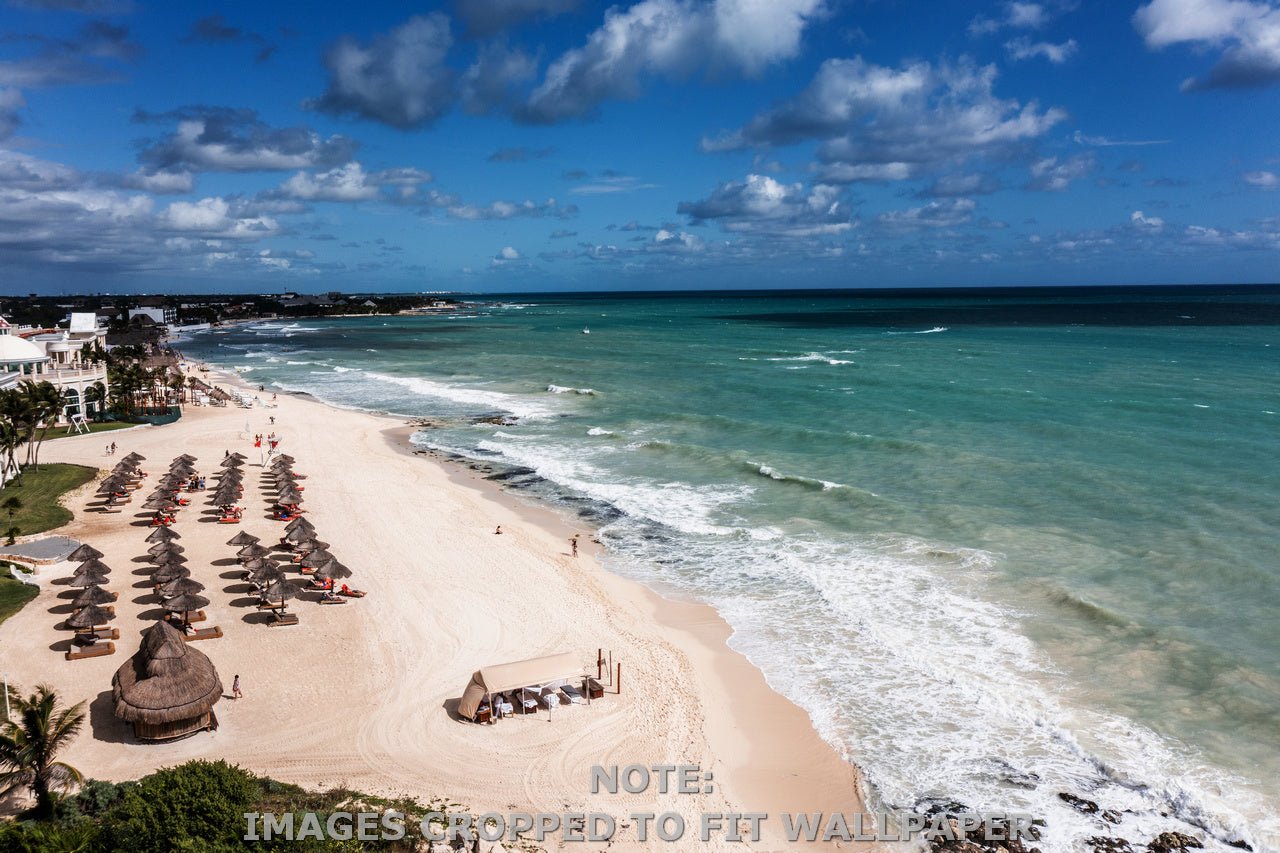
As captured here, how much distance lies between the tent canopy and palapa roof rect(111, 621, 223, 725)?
18.6 feet

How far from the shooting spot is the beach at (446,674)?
54.5ft

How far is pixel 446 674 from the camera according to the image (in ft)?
68.3

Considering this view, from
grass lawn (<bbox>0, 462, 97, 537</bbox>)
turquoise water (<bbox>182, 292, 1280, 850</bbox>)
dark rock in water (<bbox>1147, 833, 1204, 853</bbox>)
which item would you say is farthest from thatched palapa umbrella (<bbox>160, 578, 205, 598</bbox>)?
dark rock in water (<bbox>1147, 833, 1204, 853</bbox>)

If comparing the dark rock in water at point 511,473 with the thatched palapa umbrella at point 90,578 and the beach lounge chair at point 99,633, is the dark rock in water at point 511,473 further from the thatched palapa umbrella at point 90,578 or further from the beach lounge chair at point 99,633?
the beach lounge chair at point 99,633

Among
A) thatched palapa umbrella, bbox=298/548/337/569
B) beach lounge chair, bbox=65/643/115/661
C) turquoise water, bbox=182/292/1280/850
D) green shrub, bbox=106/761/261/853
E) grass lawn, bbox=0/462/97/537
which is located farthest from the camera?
grass lawn, bbox=0/462/97/537

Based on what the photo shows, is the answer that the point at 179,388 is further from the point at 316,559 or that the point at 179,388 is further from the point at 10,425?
the point at 316,559

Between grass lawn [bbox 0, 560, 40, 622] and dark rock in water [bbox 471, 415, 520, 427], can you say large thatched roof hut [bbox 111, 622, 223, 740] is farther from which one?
dark rock in water [bbox 471, 415, 520, 427]

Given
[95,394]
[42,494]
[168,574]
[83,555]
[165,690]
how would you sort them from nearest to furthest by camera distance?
[165,690] < [168,574] < [83,555] < [42,494] < [95,394]

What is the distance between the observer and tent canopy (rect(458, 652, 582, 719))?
1866 cm

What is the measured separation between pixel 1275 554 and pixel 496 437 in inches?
1538

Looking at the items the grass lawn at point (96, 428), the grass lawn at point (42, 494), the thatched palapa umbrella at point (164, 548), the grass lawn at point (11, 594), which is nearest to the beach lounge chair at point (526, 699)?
the thatched palapa umbrella at point (164, 548)

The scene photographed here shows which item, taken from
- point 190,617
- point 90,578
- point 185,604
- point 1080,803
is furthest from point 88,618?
point 1080,803

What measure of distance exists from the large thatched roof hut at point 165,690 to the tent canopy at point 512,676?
5.65 metres

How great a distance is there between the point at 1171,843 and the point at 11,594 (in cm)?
3090
